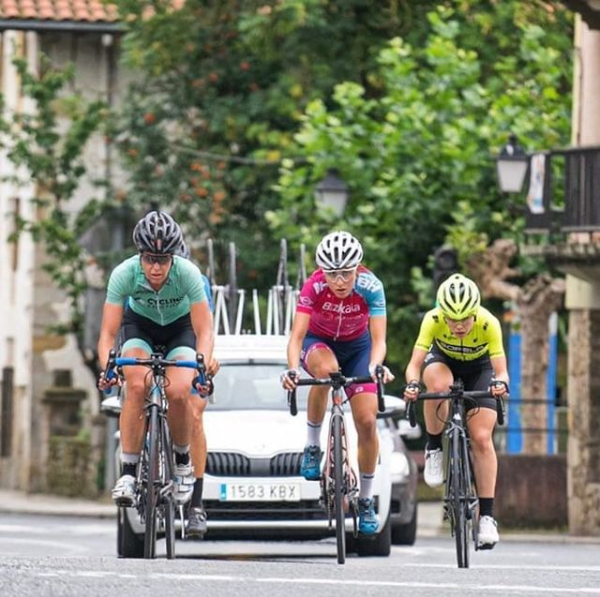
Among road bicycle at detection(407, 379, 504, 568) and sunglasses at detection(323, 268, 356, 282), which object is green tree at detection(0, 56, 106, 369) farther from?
sunglasses at detection(323, 268, 356, 282)

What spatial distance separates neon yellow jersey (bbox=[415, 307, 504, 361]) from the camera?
50.7 feet

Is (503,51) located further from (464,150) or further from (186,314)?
(186,314)

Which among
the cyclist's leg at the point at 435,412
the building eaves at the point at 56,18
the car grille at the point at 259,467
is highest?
the building eaves at the point at 56,18

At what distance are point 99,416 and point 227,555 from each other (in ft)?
72.5

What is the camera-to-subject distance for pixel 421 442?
42844 mm

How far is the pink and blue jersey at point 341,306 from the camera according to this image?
50.7 feet

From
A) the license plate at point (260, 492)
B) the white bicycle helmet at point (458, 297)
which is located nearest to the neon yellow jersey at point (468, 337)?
the white bicycle helmet at point (458, 297)

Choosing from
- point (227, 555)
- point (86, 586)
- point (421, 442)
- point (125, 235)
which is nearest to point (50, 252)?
point (125, 235)

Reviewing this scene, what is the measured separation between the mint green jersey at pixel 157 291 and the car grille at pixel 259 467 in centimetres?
397

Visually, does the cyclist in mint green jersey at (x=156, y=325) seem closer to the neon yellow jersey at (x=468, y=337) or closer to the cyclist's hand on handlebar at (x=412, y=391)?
the cyclist's hand on handlebar at (x=412, y=391)

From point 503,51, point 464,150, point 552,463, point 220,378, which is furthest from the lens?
point 503,51

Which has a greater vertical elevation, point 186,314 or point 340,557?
point 186,314

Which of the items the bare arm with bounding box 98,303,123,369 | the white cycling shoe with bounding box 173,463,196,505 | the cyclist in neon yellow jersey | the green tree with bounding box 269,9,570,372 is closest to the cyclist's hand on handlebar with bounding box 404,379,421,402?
the cyclist in neon yellow jersey

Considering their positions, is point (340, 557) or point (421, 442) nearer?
point (340, 557)
